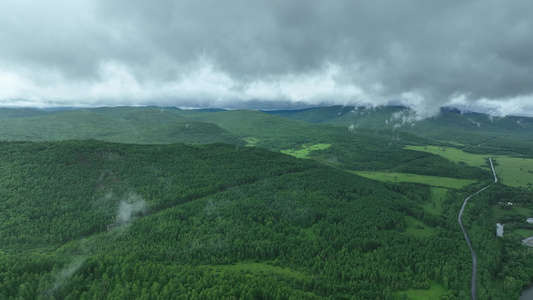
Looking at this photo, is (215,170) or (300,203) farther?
(215,170)

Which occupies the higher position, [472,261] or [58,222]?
[58,222]

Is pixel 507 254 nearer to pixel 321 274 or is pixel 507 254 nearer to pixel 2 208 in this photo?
pixel 321 274

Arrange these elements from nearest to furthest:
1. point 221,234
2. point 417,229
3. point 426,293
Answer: point 426,293, point 221,234, point 417,229

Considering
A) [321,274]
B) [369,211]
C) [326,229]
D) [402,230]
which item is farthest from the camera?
[369,211]

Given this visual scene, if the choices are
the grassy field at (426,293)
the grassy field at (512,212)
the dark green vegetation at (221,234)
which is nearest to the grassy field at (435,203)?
the dark green vegetation at (221,234)

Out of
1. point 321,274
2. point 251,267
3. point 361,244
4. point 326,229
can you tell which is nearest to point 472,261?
point 361,244

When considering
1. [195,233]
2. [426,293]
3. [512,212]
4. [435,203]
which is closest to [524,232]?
[512,212]

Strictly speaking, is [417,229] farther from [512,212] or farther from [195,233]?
[195,233]
